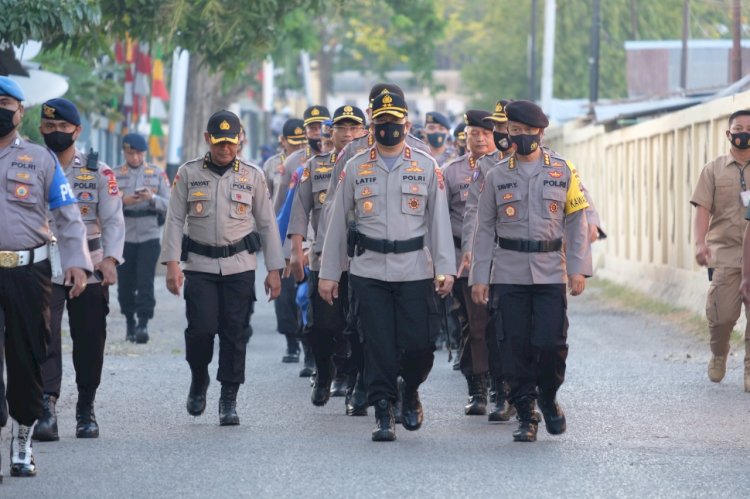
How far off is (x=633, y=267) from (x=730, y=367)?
34.4ft

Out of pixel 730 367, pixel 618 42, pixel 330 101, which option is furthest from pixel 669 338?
pixel 330 101

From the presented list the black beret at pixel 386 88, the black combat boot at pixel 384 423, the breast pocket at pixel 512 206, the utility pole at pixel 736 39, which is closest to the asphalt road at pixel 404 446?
the black combat boot at pixel 384 423

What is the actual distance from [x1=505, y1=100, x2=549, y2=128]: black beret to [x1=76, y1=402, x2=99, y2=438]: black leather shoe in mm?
2968

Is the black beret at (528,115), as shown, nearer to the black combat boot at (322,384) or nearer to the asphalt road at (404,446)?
the asphalt road at (404,446)

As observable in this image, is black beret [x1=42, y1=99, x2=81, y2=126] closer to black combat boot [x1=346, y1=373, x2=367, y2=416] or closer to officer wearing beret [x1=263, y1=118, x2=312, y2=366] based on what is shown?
black combat boot [x1=346, y1=373, x2=367, y2=416]

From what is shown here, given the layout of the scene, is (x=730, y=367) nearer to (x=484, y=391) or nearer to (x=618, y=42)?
(x=484, y=391)

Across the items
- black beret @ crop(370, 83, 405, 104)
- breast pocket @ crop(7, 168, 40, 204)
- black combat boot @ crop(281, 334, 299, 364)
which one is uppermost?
black beret @ crop(370, 83, 405, 104)

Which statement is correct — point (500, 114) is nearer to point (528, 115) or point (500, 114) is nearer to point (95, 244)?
point (528, 115)

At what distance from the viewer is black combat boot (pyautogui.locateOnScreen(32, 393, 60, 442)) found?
33.1 ft

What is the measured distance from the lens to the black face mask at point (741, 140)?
12625 millimetres

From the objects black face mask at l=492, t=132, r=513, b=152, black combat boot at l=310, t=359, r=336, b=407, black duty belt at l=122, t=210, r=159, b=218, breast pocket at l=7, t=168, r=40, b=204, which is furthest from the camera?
black duty belt at l=122, t=210, r=159, b=218

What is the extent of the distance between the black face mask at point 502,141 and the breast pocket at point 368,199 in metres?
1.33

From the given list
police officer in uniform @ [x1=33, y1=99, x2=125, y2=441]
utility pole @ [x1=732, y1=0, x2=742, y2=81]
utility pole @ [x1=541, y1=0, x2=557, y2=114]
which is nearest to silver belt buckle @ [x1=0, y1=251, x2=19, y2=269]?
police officer in uniform @ [x1=33, y1=99, x2=125, y2=441]

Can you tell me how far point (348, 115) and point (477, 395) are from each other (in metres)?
2.05
